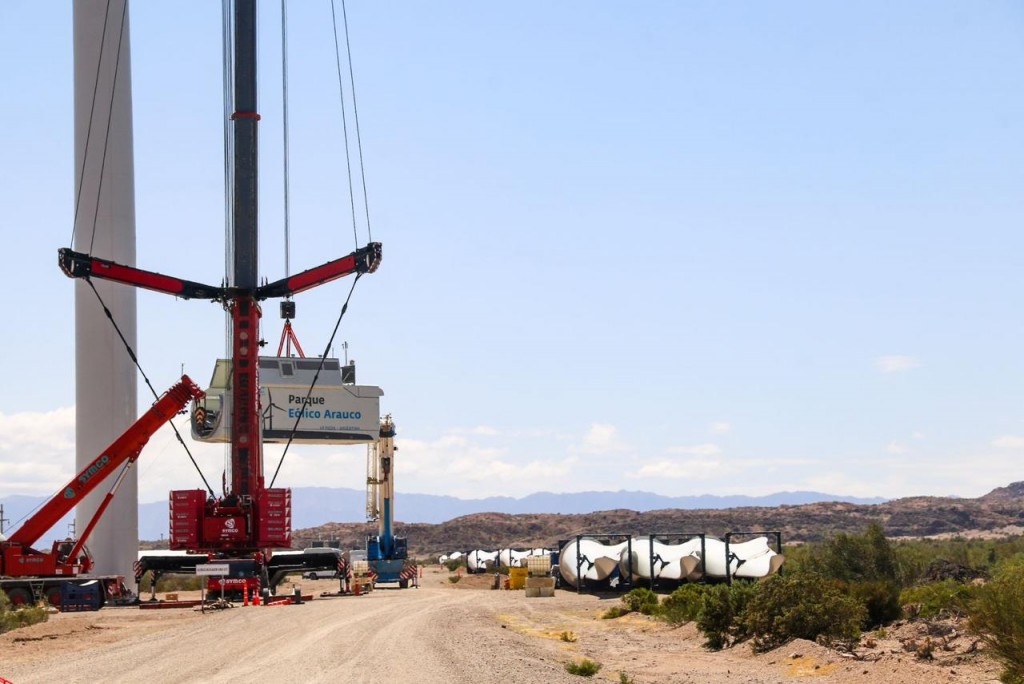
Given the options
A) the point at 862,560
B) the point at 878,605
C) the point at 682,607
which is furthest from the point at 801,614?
the point at 862,560

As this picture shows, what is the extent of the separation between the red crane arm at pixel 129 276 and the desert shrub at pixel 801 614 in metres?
28.5

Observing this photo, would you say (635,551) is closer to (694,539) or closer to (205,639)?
(694,539)

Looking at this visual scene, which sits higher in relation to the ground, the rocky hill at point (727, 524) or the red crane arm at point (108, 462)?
the red crane arm at point (108, 462)

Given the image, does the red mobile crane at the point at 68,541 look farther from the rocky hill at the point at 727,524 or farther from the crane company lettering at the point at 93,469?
the rocky hill at the point at 727,524

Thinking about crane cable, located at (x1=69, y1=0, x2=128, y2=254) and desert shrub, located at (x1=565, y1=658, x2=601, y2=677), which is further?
crane cable, located at (x1=69, y1=0, x2=128, y2=254)

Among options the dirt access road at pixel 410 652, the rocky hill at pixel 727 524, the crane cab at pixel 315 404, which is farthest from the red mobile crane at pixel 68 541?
the rocky hill at pixel 727 524

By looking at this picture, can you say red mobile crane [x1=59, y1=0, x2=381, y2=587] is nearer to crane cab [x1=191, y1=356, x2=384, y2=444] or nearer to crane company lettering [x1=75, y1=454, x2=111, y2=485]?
crane company lettering [x1=75, y1=454, x2=111, y2=485]

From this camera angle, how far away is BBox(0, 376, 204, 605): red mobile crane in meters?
Answer: 41.7

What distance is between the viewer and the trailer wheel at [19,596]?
1617 inches

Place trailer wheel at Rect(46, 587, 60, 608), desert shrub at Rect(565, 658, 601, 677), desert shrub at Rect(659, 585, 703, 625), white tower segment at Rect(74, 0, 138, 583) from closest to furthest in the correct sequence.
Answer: desert shrub at Rect(565, 658, 601, 677) → desert shrub at Rect(659, 585, 703, 625) → trailer wheel at Rect(46, 587, 60, 608) → white tower segment at Rect(74, 0, 138, 583)

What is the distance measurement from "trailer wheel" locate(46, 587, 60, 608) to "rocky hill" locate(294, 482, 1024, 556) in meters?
86.2

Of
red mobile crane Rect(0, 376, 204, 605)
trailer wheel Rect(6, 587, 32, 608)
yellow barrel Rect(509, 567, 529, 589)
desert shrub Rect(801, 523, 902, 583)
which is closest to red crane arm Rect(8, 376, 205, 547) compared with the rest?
red mobile crane Rect(0, 376, 204, 605)

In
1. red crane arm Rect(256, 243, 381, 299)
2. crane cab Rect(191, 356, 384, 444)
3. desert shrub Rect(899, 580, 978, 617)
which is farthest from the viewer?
crane cab Rect(191, 356, 384, 444)

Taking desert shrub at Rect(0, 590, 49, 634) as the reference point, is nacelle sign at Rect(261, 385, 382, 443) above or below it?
above
